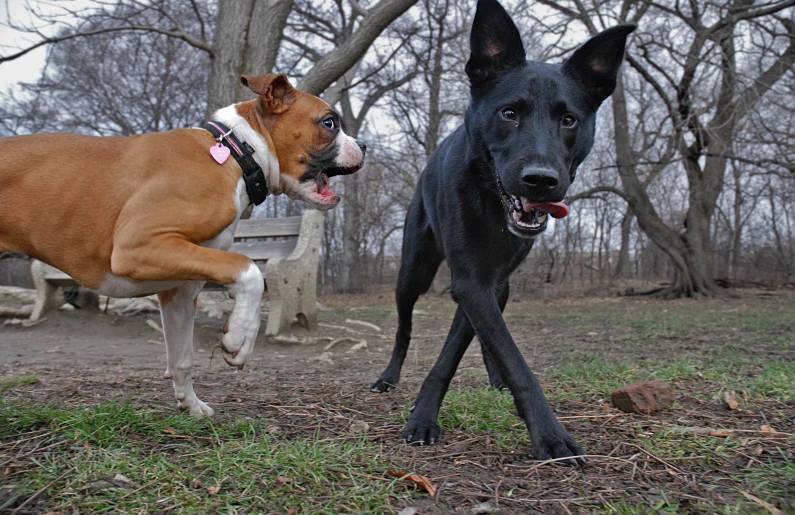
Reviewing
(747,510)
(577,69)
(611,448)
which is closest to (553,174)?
(577,69)

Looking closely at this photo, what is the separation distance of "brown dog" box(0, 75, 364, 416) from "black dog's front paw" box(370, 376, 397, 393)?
1282 mm

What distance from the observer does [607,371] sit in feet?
14.3

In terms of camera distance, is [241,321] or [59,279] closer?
[241,321]

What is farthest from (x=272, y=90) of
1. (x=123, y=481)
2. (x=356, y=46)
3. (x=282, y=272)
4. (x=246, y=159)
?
(x=356, y=46)

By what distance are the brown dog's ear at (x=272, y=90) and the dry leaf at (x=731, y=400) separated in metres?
2.80

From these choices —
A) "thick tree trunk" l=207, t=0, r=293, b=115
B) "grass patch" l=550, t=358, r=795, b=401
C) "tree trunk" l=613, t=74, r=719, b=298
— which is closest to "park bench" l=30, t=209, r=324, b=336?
"thick tree trunk" l=207, t=0, r=293, b=115

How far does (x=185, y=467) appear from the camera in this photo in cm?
221

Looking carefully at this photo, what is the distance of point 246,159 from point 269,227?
5.32 meters

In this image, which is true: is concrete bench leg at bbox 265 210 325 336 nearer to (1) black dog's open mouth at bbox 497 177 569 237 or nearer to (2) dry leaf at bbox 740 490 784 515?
(1) black dog's open mouth at bbox 497 177 569 237

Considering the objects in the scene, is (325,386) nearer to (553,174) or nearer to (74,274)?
(74,274)

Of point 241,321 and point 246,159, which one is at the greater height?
point 246,159

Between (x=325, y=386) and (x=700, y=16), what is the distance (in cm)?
1255

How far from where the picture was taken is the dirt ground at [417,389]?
2156 mm

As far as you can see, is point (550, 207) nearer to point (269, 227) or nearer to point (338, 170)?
point (338, 170)
